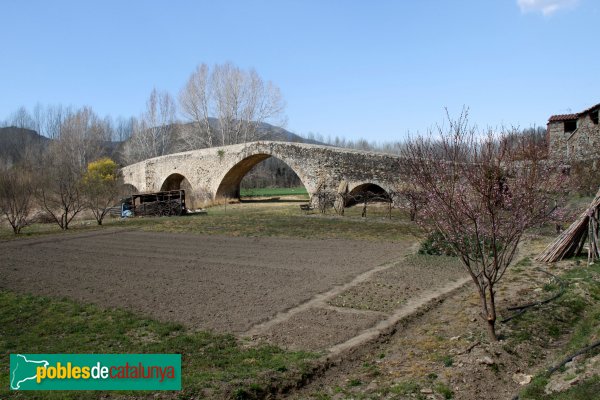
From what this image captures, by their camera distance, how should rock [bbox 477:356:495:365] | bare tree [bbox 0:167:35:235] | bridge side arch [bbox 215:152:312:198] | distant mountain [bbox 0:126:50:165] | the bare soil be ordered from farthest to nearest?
1. distant mountain [bbox 0:126:50:165]
2. bridge side arch [bbox 215:152:312:198]
3. bare tree [bbox 0:167:35:235]
4. the bare soil
5. rock [bbox 477:356:495:365]

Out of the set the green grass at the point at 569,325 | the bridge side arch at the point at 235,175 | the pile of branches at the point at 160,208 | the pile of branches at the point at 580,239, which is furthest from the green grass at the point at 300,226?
the bridge side arch at the point at 235,175

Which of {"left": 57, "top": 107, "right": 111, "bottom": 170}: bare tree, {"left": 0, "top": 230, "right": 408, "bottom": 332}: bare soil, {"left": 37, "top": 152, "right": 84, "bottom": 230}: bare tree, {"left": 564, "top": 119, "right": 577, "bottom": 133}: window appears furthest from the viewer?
{"left": 57, "top": 107, "right": 111, "bottom": 170}: bare tree

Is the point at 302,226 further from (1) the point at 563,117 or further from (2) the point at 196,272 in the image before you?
(1) the point at 563,117

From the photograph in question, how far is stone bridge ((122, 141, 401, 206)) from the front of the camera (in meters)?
23.9

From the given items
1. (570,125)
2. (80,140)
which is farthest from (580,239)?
(80,140)

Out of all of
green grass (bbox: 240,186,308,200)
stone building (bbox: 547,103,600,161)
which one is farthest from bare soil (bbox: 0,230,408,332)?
green grass (bbox: 240,186,308,200)

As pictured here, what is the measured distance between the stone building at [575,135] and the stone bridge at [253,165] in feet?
21.7

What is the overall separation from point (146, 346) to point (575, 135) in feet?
64.8

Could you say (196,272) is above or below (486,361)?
above

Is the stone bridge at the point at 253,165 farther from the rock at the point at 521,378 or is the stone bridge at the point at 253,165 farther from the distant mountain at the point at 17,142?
the distant mountain at the point at 17,142

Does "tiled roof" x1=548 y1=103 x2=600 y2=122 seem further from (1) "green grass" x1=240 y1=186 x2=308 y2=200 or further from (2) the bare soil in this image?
(1) "green grass" x1=240 y1=186 x2=308 y2=200

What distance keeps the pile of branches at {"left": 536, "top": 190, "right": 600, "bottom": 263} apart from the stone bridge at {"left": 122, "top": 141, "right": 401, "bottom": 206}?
1289 cm

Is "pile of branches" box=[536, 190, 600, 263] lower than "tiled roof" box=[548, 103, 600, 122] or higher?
lower

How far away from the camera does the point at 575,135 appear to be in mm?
19828
